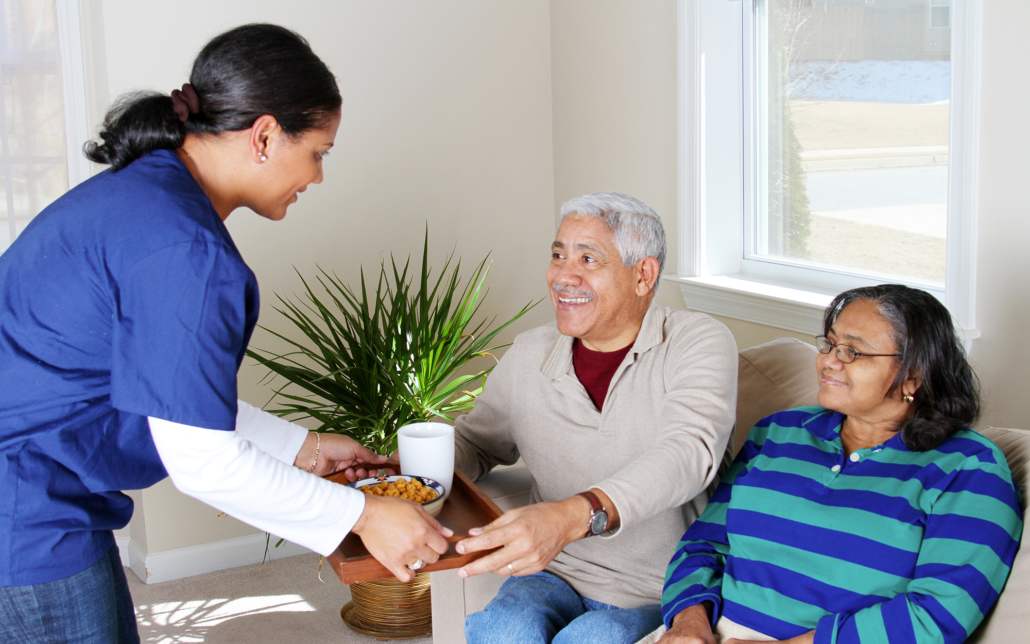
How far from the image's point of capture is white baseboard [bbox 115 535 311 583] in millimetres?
3129

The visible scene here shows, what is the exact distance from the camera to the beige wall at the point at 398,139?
9.71 feet

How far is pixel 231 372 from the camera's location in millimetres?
1143

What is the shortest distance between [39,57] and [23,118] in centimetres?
21

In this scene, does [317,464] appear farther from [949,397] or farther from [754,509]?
[949,397]

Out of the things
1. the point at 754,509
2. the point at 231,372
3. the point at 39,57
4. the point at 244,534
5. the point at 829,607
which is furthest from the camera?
the point at 244,534

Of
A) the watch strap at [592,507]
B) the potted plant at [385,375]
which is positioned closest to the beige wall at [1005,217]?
the watch strap at [592,507]

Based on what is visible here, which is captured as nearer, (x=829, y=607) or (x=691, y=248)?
(x=829, y=607)

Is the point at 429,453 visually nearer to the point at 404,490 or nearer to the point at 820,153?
the point at 404,490

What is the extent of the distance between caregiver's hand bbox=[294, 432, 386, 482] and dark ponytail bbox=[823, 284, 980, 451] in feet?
3.19

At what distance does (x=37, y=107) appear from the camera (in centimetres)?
302

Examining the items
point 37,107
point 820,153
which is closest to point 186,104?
point 820,153

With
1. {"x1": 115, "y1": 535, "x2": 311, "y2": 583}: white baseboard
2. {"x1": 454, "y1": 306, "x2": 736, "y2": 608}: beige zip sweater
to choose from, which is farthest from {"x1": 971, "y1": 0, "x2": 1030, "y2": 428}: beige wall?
{"x1": 115, "y1": 535, "x2": 311, "y2": 583}: white baseboard

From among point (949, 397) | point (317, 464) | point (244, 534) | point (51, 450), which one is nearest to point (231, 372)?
point (51, 450)

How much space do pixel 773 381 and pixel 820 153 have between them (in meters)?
0.86
